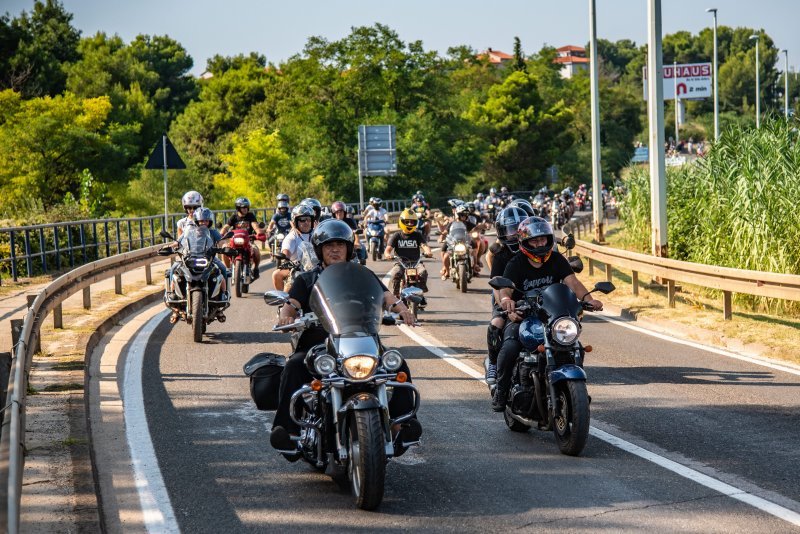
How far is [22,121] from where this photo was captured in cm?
6303

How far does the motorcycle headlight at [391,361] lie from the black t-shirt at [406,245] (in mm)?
11625

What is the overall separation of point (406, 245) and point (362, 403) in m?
12.0

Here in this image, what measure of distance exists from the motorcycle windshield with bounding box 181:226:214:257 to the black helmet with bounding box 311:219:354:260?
27.9 feet

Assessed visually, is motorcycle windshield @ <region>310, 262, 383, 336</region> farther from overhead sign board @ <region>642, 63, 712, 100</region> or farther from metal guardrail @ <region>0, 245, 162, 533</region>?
overhead sign board @ <region>642, 63, 712, 100</region>

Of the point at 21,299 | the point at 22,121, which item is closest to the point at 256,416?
the point at 21,299

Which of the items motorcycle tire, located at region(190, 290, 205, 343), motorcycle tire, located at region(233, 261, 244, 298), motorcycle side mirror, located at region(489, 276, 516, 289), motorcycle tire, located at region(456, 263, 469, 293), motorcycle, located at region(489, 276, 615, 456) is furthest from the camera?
motorcycle tire, located at region(456, 263, 469, 293)

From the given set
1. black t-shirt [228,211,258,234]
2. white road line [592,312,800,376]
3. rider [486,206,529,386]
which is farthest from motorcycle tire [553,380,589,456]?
black t-shirt [228,211,258,234]

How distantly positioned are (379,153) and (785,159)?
123 feet

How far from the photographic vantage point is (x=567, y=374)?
818 centimetres

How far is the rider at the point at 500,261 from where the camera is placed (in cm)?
949

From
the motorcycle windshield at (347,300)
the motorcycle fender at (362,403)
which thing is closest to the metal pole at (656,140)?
the motorcycle windshield at (347,300)

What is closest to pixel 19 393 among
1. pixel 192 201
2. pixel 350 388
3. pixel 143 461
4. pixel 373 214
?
pixel 143 461

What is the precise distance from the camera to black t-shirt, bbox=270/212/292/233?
77.2 ft

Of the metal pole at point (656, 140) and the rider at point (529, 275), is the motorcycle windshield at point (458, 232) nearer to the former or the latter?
the metal pole at point (656, 140)
